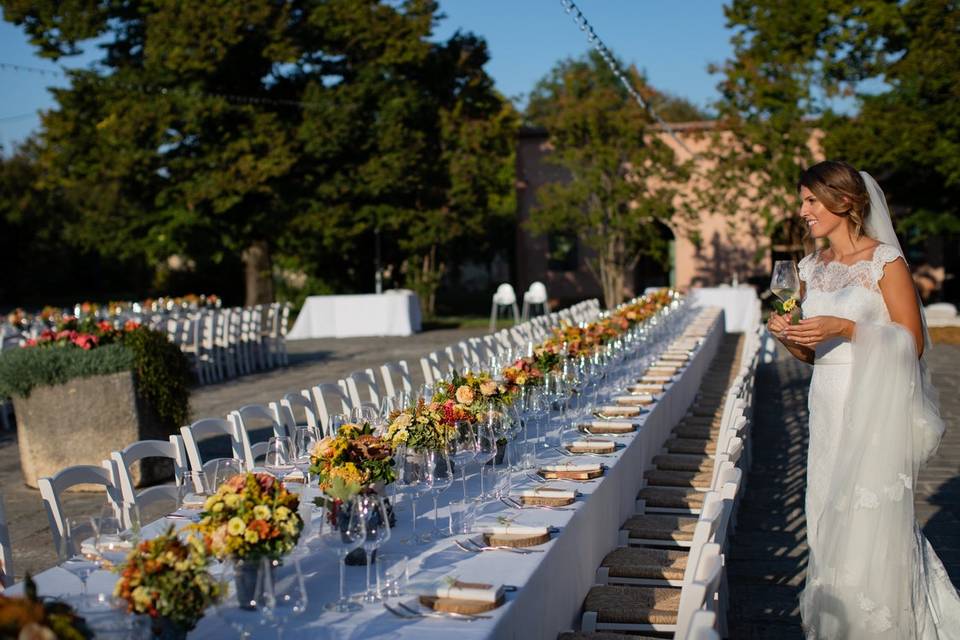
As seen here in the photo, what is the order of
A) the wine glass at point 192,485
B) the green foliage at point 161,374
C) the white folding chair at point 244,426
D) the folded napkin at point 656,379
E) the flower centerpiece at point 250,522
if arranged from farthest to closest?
1. the green foliage at point 161,374
2. the folded napkin at point 656,379
3. the white folding chair at point 244,426
4. the wine glass at point 192,485
5. the flower centerpiece at point 250,522

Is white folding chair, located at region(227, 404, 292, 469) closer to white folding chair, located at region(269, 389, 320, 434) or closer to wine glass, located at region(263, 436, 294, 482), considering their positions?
white folding chair, located at region(269, 389, 320, 434)

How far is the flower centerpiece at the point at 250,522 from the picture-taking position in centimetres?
288

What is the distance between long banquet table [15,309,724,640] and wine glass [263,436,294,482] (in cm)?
79

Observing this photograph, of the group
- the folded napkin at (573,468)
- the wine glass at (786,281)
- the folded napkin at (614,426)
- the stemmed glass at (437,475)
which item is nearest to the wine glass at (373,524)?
the stemmed glass at (437,475)

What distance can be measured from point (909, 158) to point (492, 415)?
22.7 m

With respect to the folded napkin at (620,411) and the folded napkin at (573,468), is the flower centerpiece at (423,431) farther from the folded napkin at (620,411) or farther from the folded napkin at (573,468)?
the folded napkin at (620,411)

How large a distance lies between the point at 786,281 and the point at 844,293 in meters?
0.26

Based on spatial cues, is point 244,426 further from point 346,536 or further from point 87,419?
point 87,419

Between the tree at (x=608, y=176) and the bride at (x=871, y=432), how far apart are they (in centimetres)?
2143

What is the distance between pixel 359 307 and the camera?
2314 centimetres

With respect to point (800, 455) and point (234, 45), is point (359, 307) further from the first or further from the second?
point (800, 455)

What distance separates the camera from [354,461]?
3.79 m

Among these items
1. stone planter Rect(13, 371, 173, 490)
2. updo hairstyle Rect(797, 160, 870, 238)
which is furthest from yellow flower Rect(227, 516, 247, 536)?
stone planter Rect(13, 371, 173, 490)

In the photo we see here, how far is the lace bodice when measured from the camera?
4391mm
